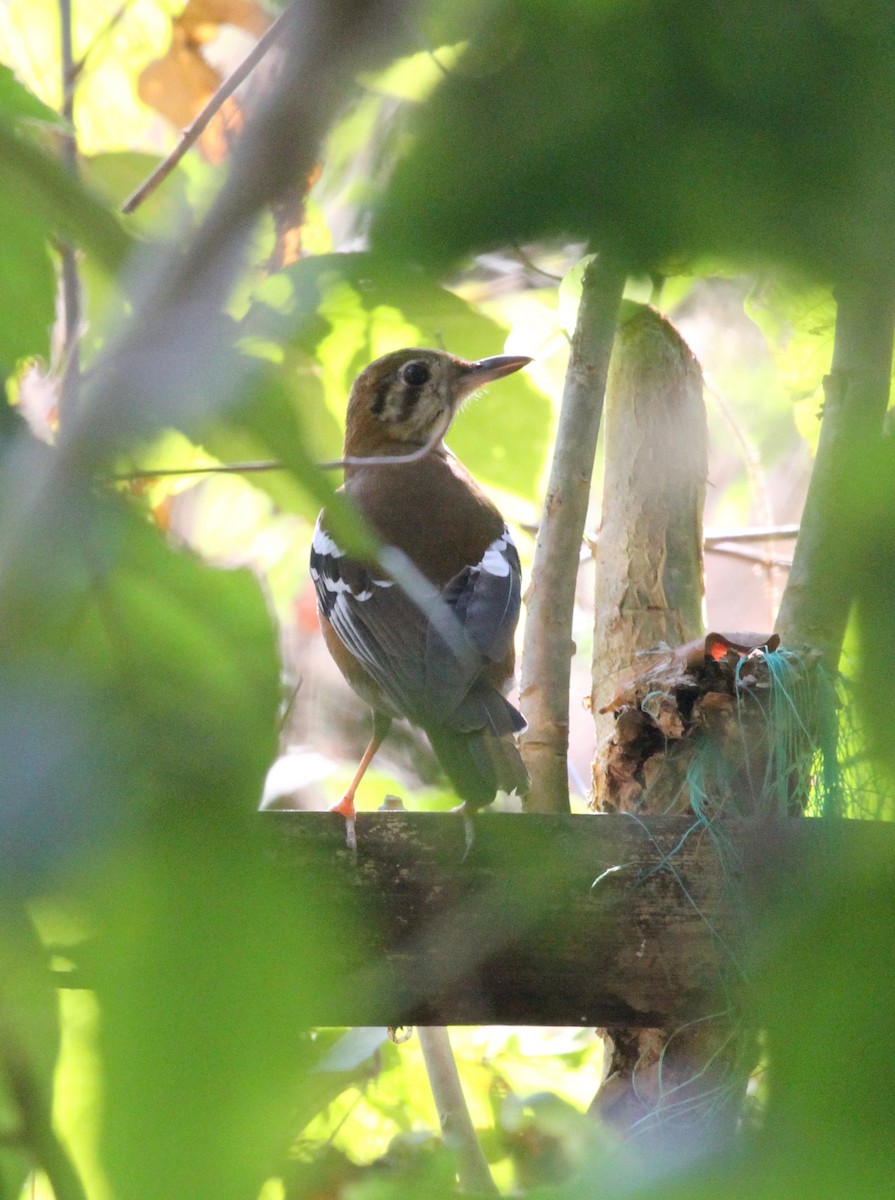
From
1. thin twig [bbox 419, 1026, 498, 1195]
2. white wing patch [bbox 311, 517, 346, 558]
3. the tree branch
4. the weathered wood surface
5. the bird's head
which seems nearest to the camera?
white wing patch [bbox 311, 517, 346, 558]

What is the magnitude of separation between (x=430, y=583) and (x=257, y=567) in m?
1.21

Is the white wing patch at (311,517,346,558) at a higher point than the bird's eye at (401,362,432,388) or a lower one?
lower

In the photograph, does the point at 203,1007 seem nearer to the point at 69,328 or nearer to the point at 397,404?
the point at 69,328

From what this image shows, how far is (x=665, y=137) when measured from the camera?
336 mm

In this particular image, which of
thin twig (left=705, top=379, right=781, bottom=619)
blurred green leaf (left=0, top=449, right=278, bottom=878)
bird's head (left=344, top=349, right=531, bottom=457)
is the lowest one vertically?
blurred green leaf (left=0, top=449, right=278, bottom=878)

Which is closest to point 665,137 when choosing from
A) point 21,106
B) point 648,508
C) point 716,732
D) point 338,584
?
point 21,106

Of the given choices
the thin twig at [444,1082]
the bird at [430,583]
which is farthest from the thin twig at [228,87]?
the thin twig at [444,1082]

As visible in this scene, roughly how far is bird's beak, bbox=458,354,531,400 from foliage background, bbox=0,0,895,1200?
232 cm

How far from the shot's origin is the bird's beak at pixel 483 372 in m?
2.73

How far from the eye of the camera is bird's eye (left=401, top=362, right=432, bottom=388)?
10.3 feet

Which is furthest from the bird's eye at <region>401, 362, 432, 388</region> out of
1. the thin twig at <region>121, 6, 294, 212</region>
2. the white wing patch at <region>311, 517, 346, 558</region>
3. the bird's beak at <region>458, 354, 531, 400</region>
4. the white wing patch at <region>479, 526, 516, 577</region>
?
the thin twig at <region>121, 6, 294, 212</region>

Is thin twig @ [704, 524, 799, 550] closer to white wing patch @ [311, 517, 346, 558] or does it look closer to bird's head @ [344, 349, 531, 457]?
bird's head @ [344, 349, 531, 457]

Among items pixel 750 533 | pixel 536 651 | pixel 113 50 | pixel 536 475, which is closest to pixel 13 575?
pixel 113 50

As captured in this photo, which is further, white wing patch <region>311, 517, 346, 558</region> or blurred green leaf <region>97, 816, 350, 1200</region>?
white wing patch <region>311, 517, 346, 558</region>
